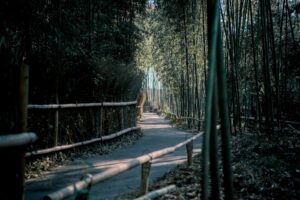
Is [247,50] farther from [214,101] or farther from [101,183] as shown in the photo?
[214,101]

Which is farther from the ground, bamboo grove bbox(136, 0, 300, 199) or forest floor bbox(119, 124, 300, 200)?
bamboo grove bbox(136, 0, 300, 199)

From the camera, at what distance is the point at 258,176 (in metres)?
4.75

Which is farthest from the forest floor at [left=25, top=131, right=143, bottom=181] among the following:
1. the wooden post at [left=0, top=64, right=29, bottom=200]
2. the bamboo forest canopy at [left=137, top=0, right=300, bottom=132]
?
the wooden post at [left=0, top=64, right=29, bottom=200]

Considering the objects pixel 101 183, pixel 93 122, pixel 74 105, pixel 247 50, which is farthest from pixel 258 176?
pixel 247 50

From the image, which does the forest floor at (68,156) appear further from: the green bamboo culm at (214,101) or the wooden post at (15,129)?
the green bamboo culm at (214,101)

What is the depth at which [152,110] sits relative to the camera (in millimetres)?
40281

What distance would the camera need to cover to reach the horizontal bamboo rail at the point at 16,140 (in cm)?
234

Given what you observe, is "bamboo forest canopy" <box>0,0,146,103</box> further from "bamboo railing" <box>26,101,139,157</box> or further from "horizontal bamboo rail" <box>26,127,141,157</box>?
"horizontal bamboo rail" <box>26,127,141,157</box>

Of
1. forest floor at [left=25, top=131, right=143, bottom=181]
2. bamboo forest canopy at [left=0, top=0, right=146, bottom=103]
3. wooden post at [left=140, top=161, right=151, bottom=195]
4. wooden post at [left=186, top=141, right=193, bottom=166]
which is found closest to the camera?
wooden post at [left=140, top=161, right=151, bottom=195]

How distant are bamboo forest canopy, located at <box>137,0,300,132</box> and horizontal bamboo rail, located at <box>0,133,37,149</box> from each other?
575cm

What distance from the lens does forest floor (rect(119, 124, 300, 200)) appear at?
13.6 feet

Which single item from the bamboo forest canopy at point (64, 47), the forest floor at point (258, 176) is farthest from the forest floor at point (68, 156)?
the forest floor at point (258, 176)

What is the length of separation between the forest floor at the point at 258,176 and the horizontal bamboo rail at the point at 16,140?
2.11 m

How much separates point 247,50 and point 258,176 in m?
9.88
